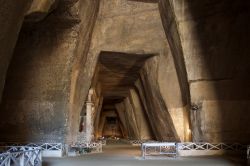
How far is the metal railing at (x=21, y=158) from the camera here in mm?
9062

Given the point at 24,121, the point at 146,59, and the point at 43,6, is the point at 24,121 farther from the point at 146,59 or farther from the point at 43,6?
the point at 146,59

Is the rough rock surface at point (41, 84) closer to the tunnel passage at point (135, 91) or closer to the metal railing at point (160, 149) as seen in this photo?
the metal railing at point (160, 149)

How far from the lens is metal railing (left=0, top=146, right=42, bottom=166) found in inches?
357

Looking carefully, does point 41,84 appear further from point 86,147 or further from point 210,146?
point 210,146

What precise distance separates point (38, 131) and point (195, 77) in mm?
8650

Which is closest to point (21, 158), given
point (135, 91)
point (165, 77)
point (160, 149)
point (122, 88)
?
point (160, 149)

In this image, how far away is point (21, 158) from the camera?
9852mm

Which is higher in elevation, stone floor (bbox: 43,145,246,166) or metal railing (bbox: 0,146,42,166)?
metal railing (bbox: 0,146,42,166)

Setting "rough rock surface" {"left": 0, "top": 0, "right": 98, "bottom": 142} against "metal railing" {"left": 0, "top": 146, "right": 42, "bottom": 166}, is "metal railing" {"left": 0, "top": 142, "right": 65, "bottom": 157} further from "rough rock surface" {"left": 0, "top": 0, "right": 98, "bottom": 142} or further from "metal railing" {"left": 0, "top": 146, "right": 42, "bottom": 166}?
"metal railing" {"left": 0, "top": 146, "right": 42, "bottom": 166}

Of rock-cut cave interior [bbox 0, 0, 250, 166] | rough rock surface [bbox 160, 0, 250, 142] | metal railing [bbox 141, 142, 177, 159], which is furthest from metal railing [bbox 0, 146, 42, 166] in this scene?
rough rock surface [bbox 160, 0, 250, 142]

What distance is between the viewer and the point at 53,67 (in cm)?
1756

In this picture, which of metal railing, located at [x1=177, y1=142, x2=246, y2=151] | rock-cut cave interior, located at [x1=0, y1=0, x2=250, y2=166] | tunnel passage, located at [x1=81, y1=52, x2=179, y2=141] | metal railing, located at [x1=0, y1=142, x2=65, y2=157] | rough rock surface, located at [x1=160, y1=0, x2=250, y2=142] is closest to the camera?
metal railing, located at [x1=0, y1=142, x2=65, y2=157]

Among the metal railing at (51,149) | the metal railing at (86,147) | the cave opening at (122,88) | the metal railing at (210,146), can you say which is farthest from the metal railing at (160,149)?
the cave opening at (122,88)

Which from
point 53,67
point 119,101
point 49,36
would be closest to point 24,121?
point 53,67
